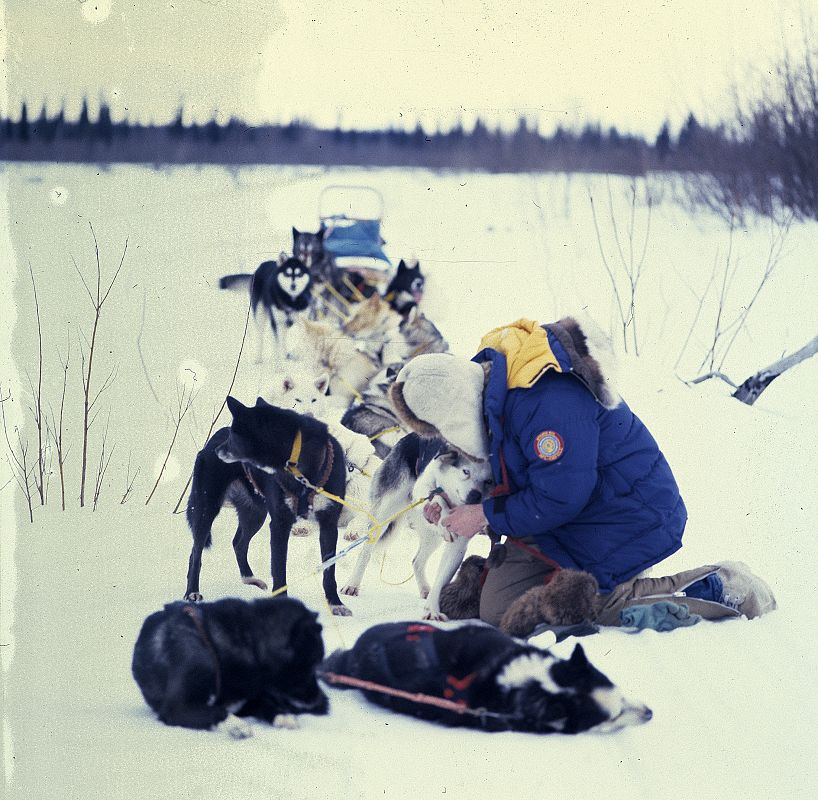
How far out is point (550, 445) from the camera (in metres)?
2.39

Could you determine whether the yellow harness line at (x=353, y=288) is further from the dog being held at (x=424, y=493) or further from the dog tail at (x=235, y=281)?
the dog being held at (x=424, y=493)

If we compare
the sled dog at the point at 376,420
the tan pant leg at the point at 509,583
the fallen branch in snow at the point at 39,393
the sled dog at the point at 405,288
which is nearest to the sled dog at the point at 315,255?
the sled dog at the point at 405,288

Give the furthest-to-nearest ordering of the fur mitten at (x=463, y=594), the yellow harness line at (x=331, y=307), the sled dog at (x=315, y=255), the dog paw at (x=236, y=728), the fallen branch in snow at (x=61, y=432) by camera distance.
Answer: the yellow harness line at (x=331, y=307), the sled dog at (x=315, y=255), the fallen branch in snow at (x=61, y=432), the fur mitten at (x=463, y=594), the dog paw at (x=236, y=728)

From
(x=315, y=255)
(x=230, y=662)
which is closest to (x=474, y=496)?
(x=230, y=662)

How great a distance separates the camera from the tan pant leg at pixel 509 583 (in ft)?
8.62

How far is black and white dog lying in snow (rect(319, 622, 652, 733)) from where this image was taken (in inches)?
79.5

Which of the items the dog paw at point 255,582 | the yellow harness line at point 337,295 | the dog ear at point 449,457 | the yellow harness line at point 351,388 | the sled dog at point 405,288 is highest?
the sled dog at point 405,288

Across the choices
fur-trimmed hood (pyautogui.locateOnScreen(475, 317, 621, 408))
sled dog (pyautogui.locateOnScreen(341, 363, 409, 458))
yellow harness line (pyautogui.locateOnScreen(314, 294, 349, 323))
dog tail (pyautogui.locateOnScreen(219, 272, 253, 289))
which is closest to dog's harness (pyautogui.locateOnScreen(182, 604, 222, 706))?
fur-trimmed hood (pyautogui.locateOnScreen(475, 317, 621, 408))

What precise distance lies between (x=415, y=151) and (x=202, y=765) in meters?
2.31

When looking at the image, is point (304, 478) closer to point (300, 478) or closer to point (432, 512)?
point (300, 478)

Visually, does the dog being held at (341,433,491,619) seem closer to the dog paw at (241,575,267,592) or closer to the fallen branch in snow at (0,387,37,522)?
the dog paw at (241,575,267,592)

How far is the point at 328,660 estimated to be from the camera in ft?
7.42

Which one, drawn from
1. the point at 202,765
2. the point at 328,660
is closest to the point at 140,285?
the point at 328,660

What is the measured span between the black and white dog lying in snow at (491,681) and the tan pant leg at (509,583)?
44cm
